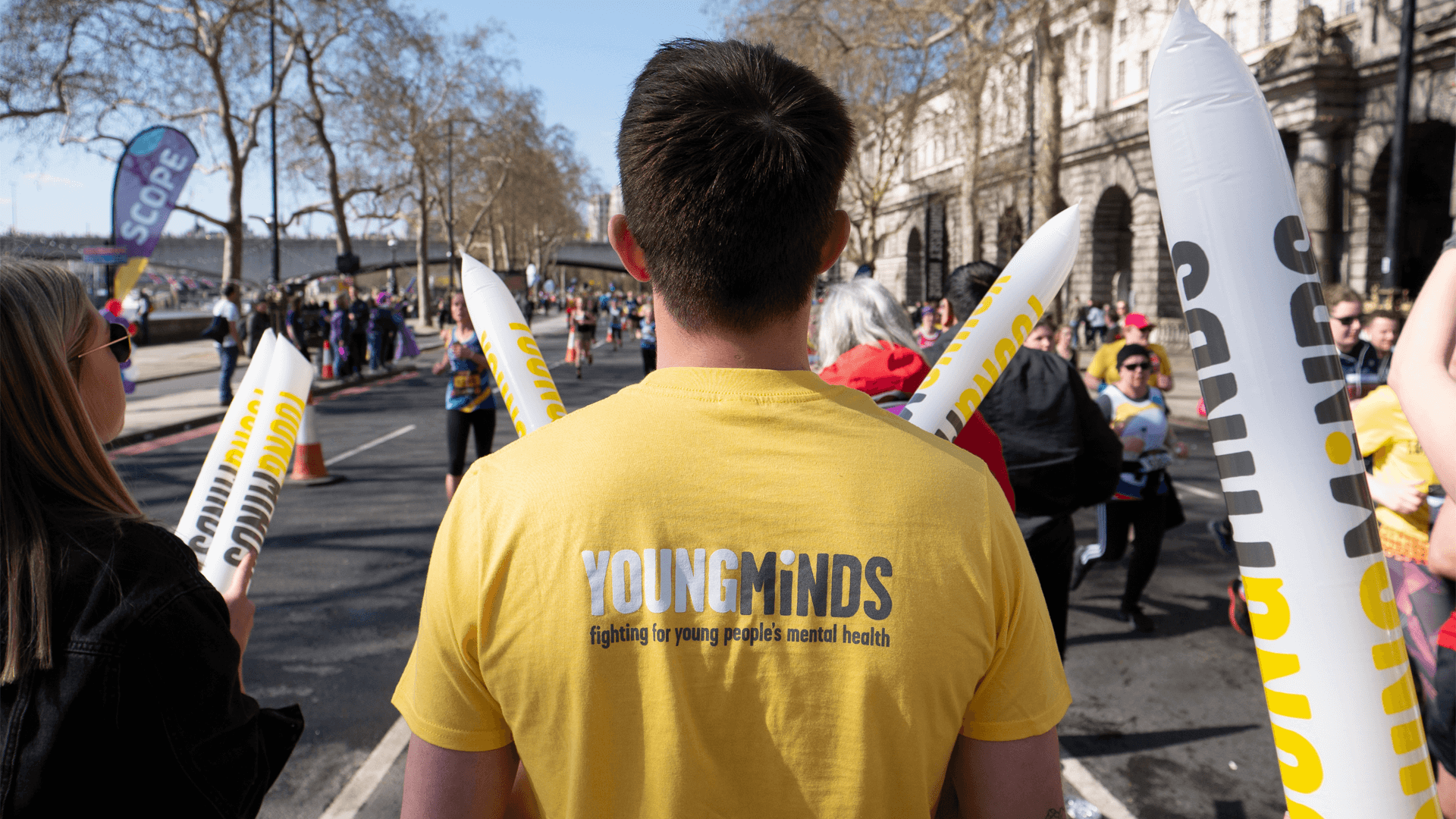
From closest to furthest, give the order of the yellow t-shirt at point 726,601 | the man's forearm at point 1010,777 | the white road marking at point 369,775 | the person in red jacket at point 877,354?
the yellow t-shirt at point 726,601 → the man's forearm at point 1010,777 → the person in red jacket at point 877,354 → the white road marking at point 369,775

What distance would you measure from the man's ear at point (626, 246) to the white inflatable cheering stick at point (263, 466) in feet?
4.69

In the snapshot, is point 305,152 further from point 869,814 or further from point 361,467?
point 869,814

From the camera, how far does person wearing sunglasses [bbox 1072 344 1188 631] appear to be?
5301mm

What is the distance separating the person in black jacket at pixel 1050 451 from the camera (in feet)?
11.7

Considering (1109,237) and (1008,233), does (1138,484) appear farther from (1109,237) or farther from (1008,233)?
(1008,233)

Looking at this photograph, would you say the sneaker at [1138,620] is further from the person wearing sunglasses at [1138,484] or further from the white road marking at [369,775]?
the white road marking at [369,775]

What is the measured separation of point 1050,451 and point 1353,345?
14.2 ft

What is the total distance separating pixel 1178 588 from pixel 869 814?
562 centimetres

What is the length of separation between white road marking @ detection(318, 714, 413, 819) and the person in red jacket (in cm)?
184

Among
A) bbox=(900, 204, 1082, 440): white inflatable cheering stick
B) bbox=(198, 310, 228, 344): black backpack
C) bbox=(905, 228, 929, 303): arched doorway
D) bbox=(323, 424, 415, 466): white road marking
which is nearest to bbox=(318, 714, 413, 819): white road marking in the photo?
bbox=(900, 204, 1082, 440): white inflatable cheering stick

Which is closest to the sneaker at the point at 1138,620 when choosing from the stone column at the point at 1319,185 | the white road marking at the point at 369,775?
the white road marking at the point at 369,775

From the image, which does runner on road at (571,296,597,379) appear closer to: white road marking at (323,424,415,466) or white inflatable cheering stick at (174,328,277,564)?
white road marking at (323,424,415,466)

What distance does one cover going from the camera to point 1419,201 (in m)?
25.0

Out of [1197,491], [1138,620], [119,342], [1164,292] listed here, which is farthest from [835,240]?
[1164,292]
